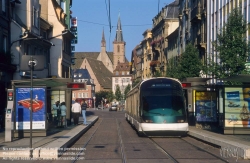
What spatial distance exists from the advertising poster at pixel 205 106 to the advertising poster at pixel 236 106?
16.3 ft

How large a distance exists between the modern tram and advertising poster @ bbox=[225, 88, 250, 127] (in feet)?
6.84

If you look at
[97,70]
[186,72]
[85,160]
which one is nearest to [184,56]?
[186,72]

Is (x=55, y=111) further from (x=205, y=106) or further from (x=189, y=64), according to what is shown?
(x=189, y=64)

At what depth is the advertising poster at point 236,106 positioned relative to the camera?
24.5 m

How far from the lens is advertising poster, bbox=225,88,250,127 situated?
966 inches

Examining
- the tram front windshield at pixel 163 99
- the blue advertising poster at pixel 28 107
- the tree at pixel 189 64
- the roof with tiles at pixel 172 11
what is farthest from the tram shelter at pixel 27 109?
the roof with tiles at pixel 172 11

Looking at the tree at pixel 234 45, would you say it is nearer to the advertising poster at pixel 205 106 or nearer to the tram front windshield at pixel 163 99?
the advertising poster at pixel 205 106

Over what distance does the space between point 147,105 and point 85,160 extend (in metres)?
10.2

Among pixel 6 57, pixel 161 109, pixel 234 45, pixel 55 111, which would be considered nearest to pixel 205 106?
pixel 234 45

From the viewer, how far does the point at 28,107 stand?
76.2 ft

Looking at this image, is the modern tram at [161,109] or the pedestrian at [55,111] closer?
the modern tram at [161,109]

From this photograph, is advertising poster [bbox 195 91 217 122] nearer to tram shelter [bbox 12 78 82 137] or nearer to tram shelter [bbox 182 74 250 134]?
tram shelter [bbox 182 74 250 134]

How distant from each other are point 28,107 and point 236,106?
9.52 m

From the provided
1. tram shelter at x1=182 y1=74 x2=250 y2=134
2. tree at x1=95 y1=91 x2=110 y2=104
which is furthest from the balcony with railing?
tree at x1=95 y1=91 x2=110 y2=104
